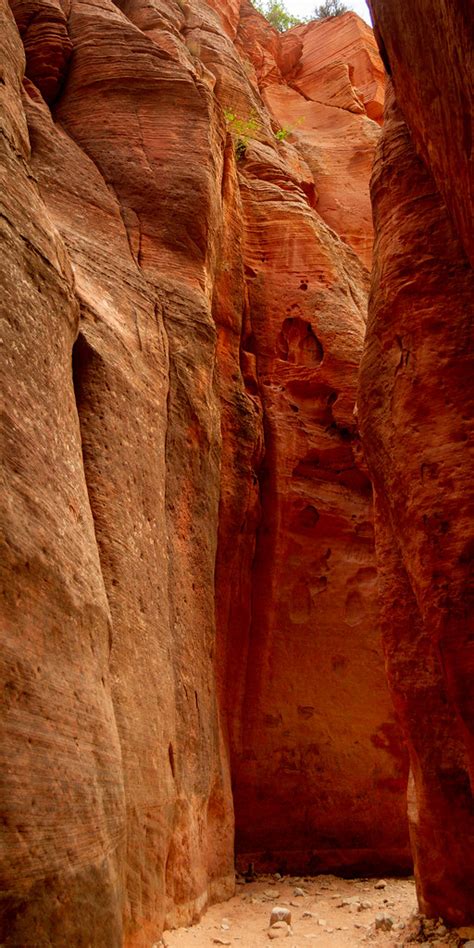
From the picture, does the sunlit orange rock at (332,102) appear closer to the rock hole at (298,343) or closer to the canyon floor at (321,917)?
the rock hole at (298,343)

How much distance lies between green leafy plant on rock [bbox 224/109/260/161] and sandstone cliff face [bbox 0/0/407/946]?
A: 19cm

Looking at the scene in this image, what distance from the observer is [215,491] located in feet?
29.5

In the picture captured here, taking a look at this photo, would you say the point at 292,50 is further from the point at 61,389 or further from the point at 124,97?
the point at 61,389

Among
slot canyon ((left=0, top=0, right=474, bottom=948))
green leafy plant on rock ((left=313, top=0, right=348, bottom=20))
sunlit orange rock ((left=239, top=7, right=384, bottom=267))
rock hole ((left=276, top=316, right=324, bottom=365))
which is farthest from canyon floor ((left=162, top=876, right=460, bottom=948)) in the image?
green leafy plant on rock ((left=313, top=0, right=348, bottom=20))

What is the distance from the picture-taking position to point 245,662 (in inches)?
413

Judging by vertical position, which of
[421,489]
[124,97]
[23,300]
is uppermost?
[124,97]

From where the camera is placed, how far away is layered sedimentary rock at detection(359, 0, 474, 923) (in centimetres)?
612

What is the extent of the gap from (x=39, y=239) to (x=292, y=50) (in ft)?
53.2

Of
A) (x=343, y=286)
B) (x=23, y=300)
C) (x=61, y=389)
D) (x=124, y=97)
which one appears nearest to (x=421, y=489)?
(x=61, y=389)

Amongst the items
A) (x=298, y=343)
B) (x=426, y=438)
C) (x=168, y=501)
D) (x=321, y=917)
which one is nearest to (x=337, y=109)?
(x=298, y=343)

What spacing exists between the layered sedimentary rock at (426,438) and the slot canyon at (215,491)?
0.08ft

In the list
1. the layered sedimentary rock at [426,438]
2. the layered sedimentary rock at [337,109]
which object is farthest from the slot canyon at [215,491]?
the layered sedimentary rock at [337,109]

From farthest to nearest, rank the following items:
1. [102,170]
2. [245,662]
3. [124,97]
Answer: [245,662] → [124,97] → [102,170]

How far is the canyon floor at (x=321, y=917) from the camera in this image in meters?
6.64
